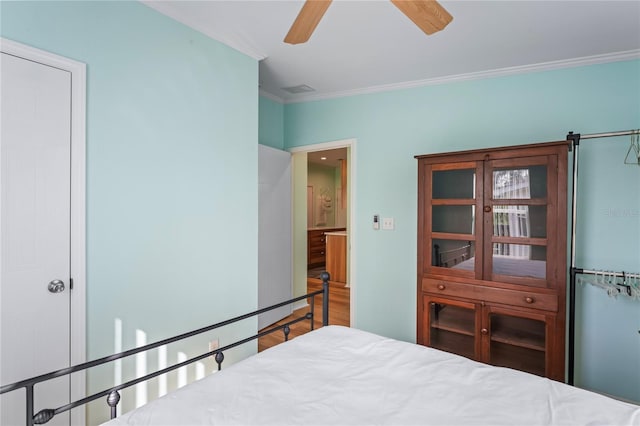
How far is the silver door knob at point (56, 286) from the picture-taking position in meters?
1.62

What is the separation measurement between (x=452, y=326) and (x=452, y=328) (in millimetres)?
14

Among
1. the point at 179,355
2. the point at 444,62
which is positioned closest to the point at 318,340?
the point at 179,355

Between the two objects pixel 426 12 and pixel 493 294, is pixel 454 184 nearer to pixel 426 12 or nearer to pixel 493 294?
pixel 493 294

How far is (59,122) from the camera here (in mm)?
1636

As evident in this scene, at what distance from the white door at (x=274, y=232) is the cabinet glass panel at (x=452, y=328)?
1.74m

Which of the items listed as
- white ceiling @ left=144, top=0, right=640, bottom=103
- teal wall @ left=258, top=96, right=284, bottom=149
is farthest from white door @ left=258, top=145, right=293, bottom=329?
white ceiling @ left=144, top=0, right=640, bottom=103

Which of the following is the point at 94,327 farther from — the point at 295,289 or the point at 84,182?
the point at 295,289

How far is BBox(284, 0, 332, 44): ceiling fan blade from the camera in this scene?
160 cm

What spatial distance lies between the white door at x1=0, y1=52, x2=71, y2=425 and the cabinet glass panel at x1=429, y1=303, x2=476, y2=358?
2309 mm

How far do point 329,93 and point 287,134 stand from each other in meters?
0.68

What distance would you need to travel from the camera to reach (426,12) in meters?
1.73

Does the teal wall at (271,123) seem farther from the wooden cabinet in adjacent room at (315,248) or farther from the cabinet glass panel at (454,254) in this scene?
the wooden cabinet in adjacent room at (315,248)

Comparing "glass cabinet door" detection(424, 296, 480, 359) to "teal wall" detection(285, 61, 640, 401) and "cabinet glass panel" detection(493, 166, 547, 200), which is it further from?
"cabinet glass panel" detection(493, 166, 547, 200)

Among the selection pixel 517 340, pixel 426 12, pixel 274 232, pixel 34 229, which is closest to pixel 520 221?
pixel 517 340
